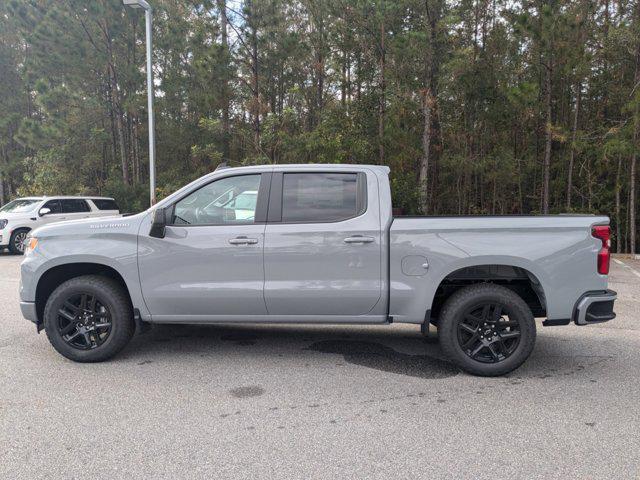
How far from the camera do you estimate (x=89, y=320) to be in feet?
15.6

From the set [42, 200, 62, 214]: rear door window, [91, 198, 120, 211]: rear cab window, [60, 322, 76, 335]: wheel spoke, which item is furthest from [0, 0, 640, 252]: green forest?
[60, 322, 76, 335]: wheel spoke

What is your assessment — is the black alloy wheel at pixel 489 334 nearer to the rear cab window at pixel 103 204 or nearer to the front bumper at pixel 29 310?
the front bumper at pixel 29 310

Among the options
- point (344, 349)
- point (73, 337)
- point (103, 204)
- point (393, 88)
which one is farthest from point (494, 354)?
point (103, 204)

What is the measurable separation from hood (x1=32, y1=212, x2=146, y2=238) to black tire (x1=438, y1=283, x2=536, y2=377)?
10.1 ft

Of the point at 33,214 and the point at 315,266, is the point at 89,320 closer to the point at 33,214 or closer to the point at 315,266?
the point at 315,266

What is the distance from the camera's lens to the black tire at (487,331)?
4.33m

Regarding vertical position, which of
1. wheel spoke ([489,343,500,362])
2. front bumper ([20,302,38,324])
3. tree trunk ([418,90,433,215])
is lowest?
wheel spoke ([489,343,500,362])

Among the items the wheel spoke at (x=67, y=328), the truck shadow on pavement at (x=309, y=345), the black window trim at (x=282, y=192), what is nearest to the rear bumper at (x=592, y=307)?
the truck shadow on pavement at (x=309, y=345)

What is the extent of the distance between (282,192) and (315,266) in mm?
797

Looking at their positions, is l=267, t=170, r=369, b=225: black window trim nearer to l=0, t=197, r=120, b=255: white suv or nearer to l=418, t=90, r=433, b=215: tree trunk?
l=0, t=197, r=120, b=255: white suv


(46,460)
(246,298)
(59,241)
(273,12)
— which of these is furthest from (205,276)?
(273,12)

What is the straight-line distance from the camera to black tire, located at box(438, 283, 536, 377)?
4332 mm

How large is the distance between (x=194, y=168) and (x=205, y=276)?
A: 1756cm

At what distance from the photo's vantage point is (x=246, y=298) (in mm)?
4520
